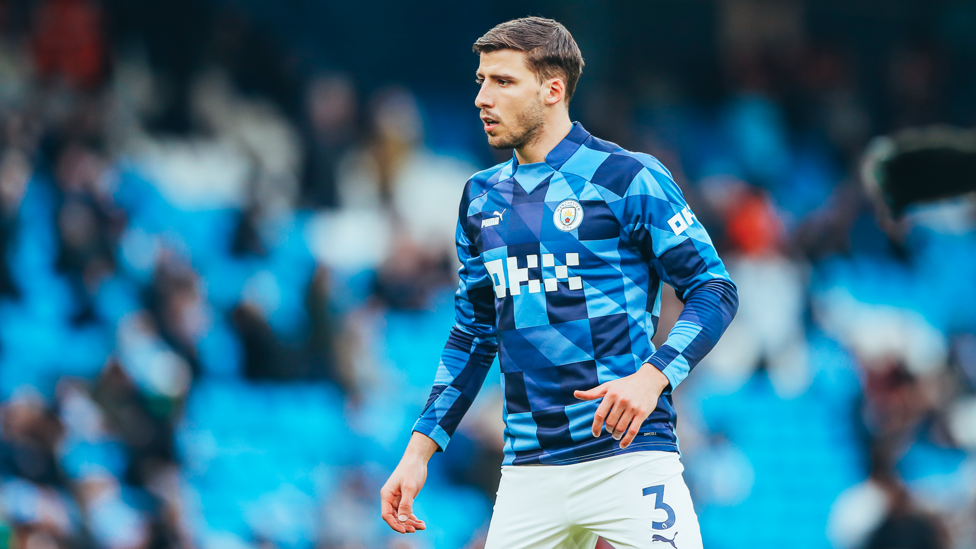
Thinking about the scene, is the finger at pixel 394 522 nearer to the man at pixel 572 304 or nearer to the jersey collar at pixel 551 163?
the man at pixel 572 304

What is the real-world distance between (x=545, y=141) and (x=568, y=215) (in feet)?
0.97

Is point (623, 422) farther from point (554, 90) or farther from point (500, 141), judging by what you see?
point (554, 90)

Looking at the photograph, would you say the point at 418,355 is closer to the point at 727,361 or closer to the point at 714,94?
the point at 727,361

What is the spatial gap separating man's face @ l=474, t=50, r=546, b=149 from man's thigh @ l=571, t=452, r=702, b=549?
1138 millimetres

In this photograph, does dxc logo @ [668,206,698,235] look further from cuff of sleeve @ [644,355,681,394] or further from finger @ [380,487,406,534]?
finger @ [380,487,406,534]

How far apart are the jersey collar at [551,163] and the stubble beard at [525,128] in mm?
86

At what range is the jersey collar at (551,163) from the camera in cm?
358

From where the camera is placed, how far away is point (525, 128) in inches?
140

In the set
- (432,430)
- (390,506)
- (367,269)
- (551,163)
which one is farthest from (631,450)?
(367,269)

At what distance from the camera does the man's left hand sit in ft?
10.1

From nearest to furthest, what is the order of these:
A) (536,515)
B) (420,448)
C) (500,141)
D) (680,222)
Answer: (680,222)
(536,515)
(500,141)
(420,448)

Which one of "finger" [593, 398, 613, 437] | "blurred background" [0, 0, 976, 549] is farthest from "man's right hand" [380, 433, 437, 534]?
"blurred background" [0, 0, 976, 549]

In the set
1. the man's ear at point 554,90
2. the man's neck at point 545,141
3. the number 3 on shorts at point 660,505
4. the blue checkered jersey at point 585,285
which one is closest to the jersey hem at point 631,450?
the blue checkered jersey at point 585,285

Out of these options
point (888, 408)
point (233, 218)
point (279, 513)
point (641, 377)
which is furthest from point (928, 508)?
point (641, 377)
